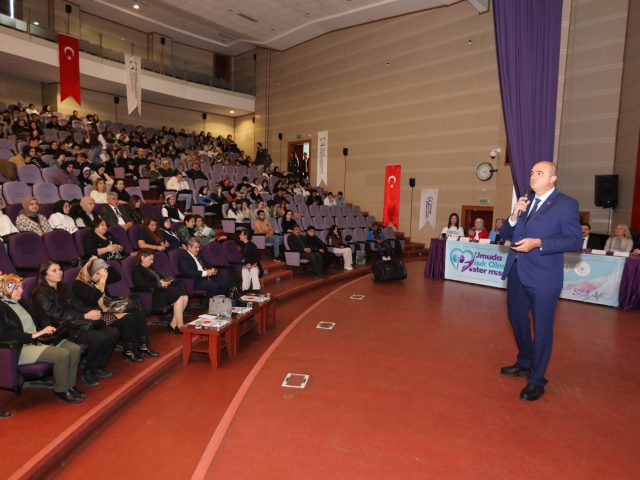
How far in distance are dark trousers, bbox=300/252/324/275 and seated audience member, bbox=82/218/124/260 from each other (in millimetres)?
3488

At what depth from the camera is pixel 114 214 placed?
6230 millimetres

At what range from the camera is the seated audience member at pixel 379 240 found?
985cm

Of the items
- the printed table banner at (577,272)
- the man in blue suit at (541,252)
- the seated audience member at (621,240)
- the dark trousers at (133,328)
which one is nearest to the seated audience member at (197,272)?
the dark trousers at (133,328)

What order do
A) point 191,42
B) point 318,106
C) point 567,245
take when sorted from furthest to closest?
point 191,42 → point 318,106 → point 567,245

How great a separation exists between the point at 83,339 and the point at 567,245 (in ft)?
11.2

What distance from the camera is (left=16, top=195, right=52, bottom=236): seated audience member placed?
16.9 ft

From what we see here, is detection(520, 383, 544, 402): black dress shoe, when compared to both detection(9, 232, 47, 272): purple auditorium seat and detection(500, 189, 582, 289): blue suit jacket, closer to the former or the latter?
detection(500, 189, 582, 289): blue suit jacket

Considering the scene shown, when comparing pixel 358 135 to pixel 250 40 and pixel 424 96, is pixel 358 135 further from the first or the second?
pixel 250 40

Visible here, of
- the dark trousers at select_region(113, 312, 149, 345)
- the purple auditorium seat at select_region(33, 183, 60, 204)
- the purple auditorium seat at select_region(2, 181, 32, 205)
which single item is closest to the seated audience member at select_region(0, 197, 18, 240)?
the purple auditorium seat at select_region(2, 181, 32, 205)

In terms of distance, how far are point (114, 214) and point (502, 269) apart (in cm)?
609

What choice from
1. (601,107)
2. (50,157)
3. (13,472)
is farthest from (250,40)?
(13,472)

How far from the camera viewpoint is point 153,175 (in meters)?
9.73

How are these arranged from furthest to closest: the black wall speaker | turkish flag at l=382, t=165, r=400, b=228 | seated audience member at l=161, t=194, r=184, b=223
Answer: turkish flag at l=382, t=165, r=400, b=228, the black wall speaker, seated audience member at l=161, t=194, r=184, b=223

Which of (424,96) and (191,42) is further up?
(191,42)
